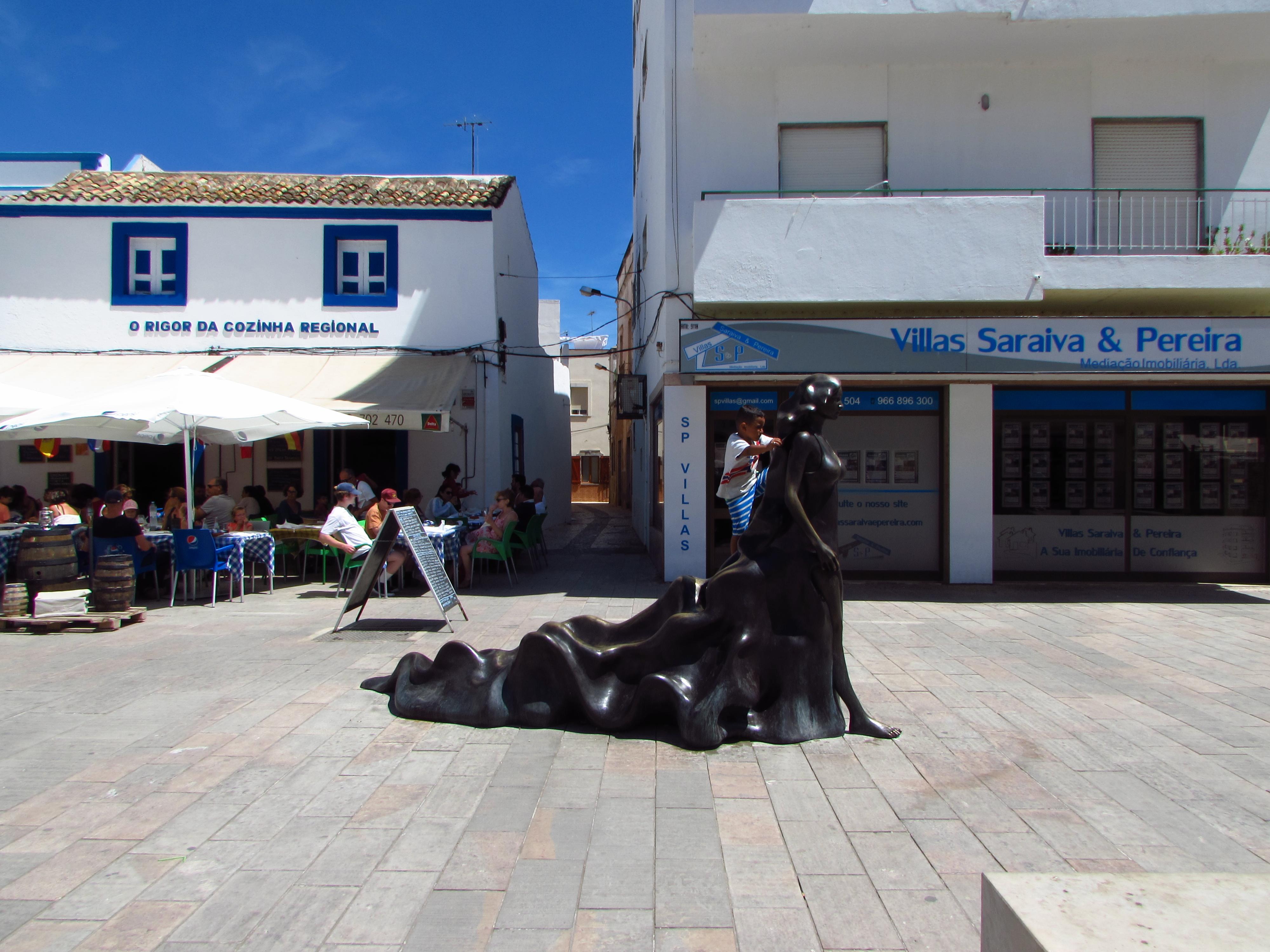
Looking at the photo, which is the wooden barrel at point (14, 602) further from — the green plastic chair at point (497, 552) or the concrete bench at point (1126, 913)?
the concrete bench at point (1126, 913)

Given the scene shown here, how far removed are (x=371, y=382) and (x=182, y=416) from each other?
3951 mm

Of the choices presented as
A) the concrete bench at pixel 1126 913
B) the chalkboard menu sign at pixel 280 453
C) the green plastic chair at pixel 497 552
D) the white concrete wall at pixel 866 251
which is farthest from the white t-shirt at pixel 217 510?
the concrete bench at pixel 1126 913

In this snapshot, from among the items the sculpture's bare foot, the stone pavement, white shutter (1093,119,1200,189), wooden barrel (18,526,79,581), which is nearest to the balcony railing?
white shutter (1093,119,1200,189)

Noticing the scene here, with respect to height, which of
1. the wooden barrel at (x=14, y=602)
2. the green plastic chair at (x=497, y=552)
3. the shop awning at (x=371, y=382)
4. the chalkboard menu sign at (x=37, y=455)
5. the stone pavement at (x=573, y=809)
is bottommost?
the stone pavement at (x=573, y=809)

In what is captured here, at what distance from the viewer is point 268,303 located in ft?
46.4

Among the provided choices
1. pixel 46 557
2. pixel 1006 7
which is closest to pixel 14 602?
pixel 46 557

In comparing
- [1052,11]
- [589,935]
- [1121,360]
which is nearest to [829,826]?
[589,935]

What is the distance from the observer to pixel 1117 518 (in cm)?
1112

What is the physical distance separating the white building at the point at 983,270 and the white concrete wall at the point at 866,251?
3cm

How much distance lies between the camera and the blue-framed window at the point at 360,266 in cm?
1414

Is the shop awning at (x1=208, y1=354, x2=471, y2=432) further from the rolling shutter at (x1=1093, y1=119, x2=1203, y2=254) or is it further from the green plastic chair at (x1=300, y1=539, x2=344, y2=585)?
the rolling shutter at (x1=1093, y1=119, x2=1203, y2=254)

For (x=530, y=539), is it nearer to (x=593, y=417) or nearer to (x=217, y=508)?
(x=217, y=508)

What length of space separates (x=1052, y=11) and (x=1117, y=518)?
637 cm

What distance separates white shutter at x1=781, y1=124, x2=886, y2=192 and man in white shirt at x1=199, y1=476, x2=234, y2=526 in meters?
8.25
